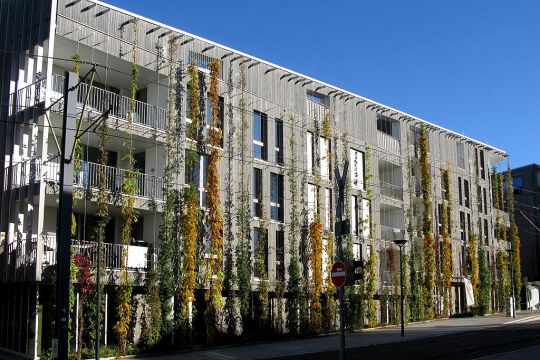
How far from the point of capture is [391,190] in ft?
140

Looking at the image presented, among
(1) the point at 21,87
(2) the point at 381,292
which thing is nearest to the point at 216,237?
(1) the point at 21,87

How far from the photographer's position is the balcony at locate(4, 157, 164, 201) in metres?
23.8

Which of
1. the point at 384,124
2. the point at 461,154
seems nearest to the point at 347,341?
the point at 384,124

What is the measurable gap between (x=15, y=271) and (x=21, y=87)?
717 cm

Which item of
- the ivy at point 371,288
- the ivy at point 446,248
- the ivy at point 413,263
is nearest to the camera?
the ivy at point 371,288

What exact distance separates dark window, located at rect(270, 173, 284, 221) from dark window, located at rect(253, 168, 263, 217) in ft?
3.10

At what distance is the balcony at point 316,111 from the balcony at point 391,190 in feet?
23.5

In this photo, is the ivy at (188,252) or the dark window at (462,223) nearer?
the ivy at (188,252)

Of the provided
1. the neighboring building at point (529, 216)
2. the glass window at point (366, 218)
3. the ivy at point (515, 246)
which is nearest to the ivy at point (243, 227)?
the glass window at point (366, 218)

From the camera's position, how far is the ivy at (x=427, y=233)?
143 ft

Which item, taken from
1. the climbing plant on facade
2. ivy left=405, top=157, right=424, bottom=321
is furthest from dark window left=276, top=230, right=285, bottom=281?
ivy left=405, top=157, right=424, bottom=321

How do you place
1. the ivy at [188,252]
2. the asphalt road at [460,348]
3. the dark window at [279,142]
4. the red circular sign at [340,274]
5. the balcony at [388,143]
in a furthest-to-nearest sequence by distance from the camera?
the balcony at [388,143] < the dark window at [279,142] < the ivy at [188,252] < the asphalt road at [460,348] < the red circular sign at [340,274]

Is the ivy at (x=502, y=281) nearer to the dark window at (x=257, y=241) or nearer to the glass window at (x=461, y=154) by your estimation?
the glass window at (x=461, y=154)

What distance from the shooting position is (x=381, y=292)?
129 ft
